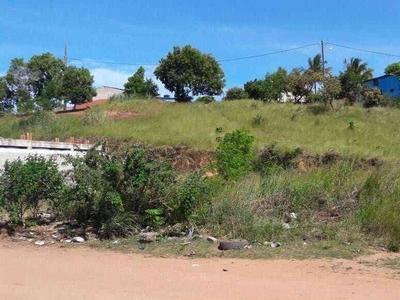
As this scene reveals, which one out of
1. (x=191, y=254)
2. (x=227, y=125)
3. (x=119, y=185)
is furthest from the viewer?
(x=227, y=125)

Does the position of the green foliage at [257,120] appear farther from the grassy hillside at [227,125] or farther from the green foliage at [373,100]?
the green foliage at [373,100]

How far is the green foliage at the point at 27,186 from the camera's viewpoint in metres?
10.9

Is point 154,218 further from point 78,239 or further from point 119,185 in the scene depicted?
point 78,239

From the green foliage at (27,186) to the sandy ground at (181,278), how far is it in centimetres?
212

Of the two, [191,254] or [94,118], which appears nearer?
[191,254]

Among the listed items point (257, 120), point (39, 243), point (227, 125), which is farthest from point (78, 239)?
point (257, 120)

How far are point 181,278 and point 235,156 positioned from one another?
6.90 meters

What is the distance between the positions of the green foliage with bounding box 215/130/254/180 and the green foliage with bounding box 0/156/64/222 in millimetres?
4229

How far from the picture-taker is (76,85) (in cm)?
4894

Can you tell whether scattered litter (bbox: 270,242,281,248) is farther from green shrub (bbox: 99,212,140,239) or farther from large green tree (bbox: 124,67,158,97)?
large green tree (bbox: 124,67,158,97)

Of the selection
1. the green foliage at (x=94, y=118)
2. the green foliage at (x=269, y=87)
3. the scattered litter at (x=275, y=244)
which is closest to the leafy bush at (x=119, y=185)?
the scattered litter at (x=275, y=244)

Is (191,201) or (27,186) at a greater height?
(27,186)

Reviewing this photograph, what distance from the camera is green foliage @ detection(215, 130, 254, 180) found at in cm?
1325

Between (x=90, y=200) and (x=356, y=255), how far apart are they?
5.40 meters
